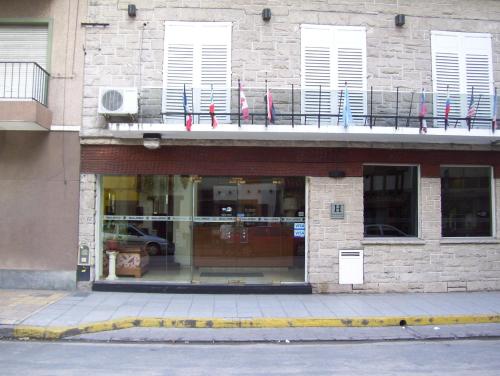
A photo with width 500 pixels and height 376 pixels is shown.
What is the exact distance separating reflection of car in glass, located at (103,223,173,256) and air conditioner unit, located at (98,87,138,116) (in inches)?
107

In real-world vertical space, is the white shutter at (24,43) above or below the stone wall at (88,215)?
above

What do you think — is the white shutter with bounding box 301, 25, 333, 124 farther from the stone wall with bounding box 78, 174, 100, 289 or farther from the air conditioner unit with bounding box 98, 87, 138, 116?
the stone wall with bounding box 78, 174, 100, 289

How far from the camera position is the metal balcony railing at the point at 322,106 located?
10.0m

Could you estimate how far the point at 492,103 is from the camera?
10.8m

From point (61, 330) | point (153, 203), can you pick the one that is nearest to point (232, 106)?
point (153, 203)

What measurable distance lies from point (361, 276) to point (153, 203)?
510cm

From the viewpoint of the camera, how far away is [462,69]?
35.7 ft

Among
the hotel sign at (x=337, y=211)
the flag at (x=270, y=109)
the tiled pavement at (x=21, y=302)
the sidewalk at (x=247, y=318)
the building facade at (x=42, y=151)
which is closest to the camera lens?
the sidewalk at (x=247, y=318)

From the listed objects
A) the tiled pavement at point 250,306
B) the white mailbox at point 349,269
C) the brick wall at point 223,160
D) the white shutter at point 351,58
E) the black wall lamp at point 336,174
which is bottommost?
the tiled pavement at point 250,306

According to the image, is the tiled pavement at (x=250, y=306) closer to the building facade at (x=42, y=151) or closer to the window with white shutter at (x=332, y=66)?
the building facade at (x=42, y=151)

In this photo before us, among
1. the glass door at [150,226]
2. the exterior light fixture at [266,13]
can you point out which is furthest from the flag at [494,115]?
the glass door at [150,226]

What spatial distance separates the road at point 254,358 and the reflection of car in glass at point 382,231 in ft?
12.0

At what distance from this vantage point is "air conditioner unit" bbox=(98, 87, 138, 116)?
31.6ft

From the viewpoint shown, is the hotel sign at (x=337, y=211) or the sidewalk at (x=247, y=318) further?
the hotel sign at (x=337, y=211)
